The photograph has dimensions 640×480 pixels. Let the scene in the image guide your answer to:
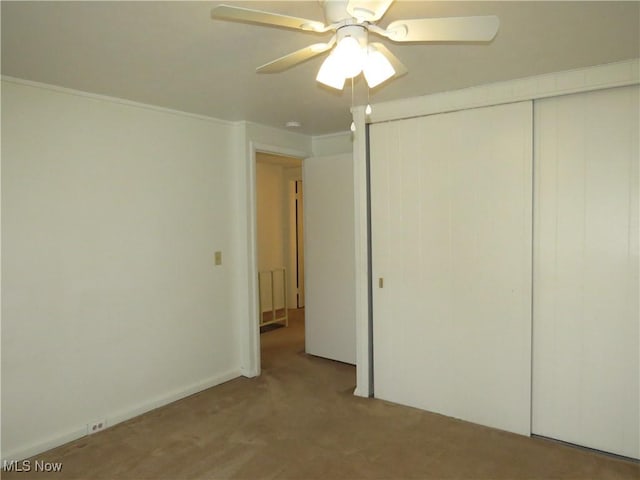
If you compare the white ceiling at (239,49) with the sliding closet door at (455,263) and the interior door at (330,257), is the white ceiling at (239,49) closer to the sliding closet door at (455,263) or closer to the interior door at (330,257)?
the sliding closet door at (455,263)

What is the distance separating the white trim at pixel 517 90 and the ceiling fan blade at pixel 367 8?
5.40 ft

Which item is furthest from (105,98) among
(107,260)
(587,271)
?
(587,271)

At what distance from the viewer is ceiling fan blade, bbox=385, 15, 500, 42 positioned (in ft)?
4.96

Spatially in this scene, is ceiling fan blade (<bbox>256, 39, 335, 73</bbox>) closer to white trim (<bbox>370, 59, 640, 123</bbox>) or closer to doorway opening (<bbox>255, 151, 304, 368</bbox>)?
white trim (<bbox>370, 59, 640, 123</bbox>)

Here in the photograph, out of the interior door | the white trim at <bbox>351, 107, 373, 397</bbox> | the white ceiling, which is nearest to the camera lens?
the white ceiling

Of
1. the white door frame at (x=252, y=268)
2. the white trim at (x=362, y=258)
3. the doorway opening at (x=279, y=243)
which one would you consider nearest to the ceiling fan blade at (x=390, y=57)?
the white trim at (x=362, y=258)

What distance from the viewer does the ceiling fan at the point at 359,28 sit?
1486mm

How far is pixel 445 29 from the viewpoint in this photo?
1571 mm

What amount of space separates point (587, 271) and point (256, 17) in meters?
2.37

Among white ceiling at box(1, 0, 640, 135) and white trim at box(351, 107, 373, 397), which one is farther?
white trim at box(351, 107, 373, 397)

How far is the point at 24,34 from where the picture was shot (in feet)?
6.55

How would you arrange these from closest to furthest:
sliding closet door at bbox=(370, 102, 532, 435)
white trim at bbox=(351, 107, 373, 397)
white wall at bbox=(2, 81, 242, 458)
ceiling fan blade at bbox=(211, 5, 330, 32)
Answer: ceiling fan blade at bbox=(211, 5, 330, 32) < white wall at bbox=(2, 81, 242, 458) < sliding closet door at bbox=(370, 102, 532, 435) < white trim at bbox=(351, 107, 373, 397)

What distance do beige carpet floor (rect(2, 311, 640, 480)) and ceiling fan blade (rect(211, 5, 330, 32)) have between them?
88.4 inches

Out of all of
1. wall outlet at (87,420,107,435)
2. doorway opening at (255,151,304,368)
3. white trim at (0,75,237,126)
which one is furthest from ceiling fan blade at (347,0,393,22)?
doorway opening at (255,151,304,368)
